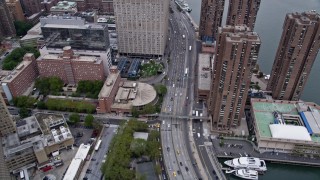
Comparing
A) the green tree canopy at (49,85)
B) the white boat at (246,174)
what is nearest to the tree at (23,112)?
the green tree canopy at (49,85)

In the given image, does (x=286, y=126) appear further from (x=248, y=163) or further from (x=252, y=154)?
(x=248, y=163)

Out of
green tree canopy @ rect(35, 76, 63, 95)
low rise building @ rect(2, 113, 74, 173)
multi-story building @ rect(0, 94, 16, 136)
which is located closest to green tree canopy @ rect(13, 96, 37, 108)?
green tree canopy @ rect(35, 76, 63, 95)

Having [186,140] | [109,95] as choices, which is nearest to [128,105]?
[109,95]

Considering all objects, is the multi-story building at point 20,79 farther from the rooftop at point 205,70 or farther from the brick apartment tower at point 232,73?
the brick apartment tower at point 232,73

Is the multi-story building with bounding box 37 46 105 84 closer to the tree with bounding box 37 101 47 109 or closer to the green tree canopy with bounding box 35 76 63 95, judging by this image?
the green tree canopy with bounding box 35 76 63 95

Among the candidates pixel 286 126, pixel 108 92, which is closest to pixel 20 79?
pixel 108 92

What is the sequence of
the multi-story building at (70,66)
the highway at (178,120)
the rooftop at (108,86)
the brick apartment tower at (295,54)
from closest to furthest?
the highway at (178,120)
the brick apartment tower at (295,54)
the rooftop at (108,86)
the multi-story building at (70,66)
